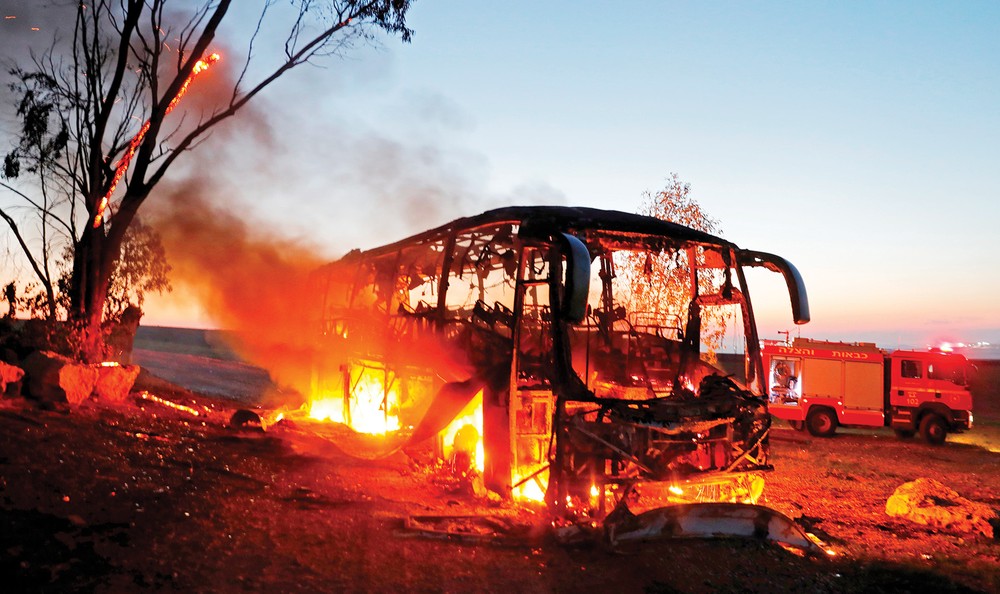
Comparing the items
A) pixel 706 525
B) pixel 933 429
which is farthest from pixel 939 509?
pixel 933 429

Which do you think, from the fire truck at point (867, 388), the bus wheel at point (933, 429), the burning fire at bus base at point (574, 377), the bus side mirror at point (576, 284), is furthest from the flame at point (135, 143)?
the bus wheel at point (933, 429)

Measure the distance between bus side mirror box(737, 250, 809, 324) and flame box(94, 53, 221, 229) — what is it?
37.6 ft

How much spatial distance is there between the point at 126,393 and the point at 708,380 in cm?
1046

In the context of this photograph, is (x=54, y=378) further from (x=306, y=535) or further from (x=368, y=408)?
(x=306, y=535)

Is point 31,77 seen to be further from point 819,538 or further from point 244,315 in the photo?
point 819,538

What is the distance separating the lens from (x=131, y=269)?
1955 cm

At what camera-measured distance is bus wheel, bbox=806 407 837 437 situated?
22156 millimetres

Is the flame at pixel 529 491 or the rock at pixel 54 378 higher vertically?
the rock at pixel 54 378

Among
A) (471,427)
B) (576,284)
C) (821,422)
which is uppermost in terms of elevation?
(576,284)

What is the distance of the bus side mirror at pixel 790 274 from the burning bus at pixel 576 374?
0.02 meters

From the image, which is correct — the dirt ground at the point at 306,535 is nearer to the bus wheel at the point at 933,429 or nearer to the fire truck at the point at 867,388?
the bus wheel at the point at 933,429

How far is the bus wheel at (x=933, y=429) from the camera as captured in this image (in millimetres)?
20719

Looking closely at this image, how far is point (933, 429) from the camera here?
2086 centimetres

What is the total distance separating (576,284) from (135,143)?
37.6ft
